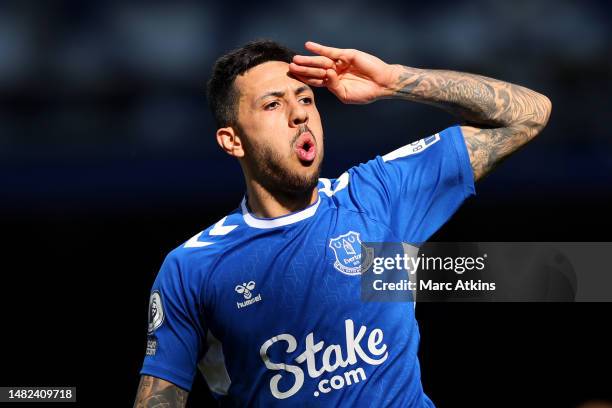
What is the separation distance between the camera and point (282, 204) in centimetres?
355

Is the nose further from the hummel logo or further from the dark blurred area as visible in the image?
the dark blurred area

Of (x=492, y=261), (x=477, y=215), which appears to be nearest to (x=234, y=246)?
(x=492, y=261)

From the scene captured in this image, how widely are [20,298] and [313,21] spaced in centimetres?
242

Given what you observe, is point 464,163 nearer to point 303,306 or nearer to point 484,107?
point 484,107

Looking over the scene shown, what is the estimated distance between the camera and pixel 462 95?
140 inches

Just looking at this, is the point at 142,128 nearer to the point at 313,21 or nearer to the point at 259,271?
the point at 313,21

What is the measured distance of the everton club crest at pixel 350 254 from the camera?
3402 millimetres

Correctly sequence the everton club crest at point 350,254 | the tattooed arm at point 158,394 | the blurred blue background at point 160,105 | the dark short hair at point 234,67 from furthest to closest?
the blurred blue background at point 160,105 → the dark short hair at point 234,67 → the everton club crest at point 350,254 → the tattooed arm at point 158,394

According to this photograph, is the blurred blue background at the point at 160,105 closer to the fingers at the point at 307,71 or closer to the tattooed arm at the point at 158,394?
the fingers at the point at 307,71

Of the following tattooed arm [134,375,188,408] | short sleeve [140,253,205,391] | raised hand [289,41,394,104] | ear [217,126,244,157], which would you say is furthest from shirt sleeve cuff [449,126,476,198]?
tattooed arm [134,375,188,408]

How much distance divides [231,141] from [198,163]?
196cm

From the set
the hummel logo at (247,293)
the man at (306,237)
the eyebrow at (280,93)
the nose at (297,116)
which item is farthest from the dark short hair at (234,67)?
the hummel logo at (247,293)

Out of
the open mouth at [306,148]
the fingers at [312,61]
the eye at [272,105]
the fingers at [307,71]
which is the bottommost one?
the open mouth at [306,148]

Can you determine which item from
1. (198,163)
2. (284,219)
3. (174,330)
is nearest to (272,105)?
(284,219)
